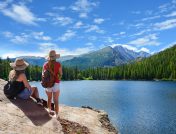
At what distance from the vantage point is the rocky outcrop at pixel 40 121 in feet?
42.0

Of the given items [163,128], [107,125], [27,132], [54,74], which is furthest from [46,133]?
[163,128]

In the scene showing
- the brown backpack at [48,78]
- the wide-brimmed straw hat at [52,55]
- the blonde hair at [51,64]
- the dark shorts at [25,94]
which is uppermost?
the wide-brimmed straw hat at [52,55]

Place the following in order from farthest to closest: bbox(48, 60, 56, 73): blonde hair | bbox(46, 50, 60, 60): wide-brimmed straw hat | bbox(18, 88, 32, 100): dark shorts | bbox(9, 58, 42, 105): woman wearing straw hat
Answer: bbox(48, 60, 56, 73): blonde hair, bbox(46, 50, 60, 60): wide-brimmed straw hat, bbox(18, 88, 32, 100): dark shorts, bbox(9, 58, 42, 105): woman wearing straw hat

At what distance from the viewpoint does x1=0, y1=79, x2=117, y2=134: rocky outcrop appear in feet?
42.0

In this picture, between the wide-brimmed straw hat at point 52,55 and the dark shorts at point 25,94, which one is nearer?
the dark shorts at point 25,94

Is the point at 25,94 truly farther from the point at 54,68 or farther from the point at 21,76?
the point at 54,68

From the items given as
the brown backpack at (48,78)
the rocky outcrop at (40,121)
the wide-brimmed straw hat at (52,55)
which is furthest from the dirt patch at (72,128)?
the wide-brimmed straw hat at (52,55)

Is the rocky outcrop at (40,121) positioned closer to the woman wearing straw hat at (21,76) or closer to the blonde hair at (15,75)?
the woman wearing straw hat at (21,76)

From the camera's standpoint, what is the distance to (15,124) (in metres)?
12.8

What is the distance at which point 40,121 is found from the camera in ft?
45.7

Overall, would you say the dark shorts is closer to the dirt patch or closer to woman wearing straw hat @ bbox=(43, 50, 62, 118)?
woman wearing straw hat @ bbox=(43, 50, 62, 118)

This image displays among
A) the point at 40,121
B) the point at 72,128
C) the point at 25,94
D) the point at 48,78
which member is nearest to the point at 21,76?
the point at 25,94

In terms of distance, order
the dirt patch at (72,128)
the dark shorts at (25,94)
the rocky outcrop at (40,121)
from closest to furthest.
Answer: the rocky outcrop at (40,121) → the dirt patch at (72,128) → the dark shorts at (25,94)

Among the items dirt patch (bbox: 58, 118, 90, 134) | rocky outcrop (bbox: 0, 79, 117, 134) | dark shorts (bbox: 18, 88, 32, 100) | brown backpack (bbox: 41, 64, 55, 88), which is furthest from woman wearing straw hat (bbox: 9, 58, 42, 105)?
dirt patch (bbox: 58, 118, 90, 134)
